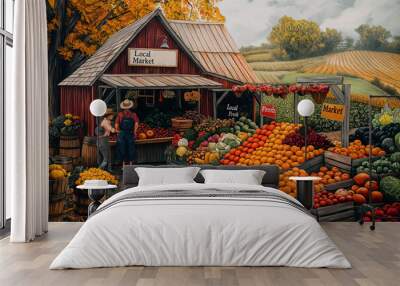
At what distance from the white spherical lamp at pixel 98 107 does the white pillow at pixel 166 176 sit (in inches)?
34.6

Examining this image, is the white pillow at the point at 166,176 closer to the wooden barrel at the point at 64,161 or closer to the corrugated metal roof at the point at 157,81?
the wooden barrel at the point at 64,161

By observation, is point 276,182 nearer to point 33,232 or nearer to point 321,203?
point 321,203

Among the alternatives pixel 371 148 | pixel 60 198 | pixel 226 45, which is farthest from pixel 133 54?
pixel 371 148

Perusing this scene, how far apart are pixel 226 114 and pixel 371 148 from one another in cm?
192

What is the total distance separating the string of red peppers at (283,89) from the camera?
8.01 metres

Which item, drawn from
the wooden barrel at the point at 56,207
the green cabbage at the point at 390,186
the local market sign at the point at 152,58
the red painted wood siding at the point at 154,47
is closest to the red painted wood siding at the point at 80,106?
the red painted wood siding at the point at 154,47

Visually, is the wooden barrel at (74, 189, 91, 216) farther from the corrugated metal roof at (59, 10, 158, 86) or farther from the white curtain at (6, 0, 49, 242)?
the corrugated metal roof at (59, 10, 158, 86)

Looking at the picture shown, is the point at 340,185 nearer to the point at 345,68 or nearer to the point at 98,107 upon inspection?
the point at 345,68

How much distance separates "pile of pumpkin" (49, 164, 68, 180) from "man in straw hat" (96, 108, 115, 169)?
20.0 inches

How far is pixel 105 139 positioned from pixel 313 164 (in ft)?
8.80

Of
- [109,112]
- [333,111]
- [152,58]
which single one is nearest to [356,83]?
[333,111]

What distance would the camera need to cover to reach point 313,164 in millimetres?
7797

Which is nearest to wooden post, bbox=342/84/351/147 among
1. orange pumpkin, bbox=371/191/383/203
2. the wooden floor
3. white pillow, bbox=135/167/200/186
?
orange pumpkin, bbox=371/191/383/203

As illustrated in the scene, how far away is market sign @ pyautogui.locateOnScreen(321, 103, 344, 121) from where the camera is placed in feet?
26.1
